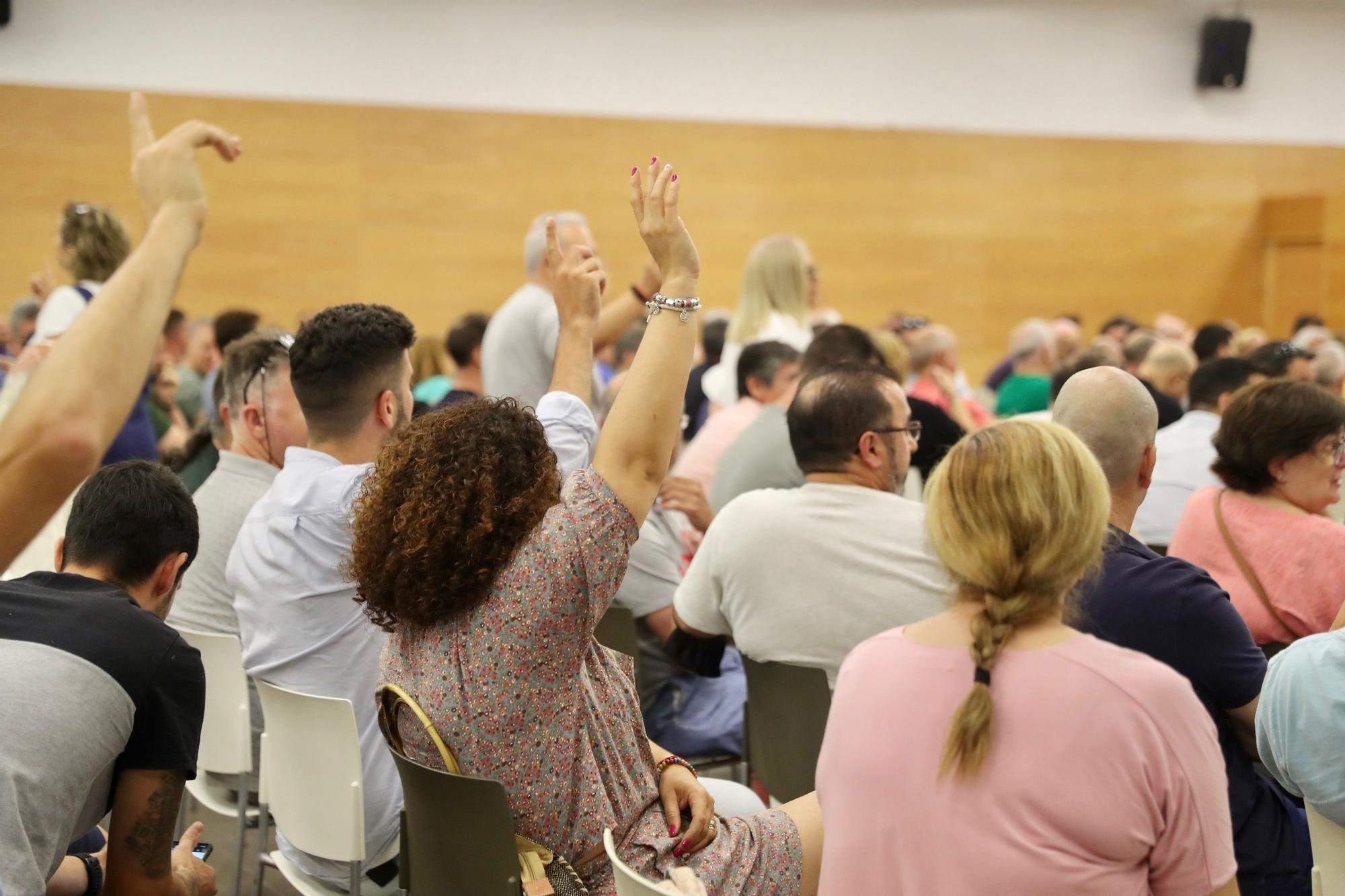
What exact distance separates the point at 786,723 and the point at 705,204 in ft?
29.0

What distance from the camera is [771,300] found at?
5.89 metres

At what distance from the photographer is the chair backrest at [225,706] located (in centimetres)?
261

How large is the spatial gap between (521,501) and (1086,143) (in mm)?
11455

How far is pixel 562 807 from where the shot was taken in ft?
5.97

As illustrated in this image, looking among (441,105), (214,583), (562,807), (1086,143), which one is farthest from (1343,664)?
(1086,143)

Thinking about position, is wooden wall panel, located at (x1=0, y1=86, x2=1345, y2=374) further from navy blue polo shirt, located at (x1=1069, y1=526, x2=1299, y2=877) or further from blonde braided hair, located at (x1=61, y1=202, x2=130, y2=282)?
navy blue polo shirt, located at (x1=1069, y1=526, x2=1299, y2=877)

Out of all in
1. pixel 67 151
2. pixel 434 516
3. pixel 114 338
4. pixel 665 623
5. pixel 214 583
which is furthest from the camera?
pixel 67 151

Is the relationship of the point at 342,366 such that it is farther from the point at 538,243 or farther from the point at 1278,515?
the point at 538,243

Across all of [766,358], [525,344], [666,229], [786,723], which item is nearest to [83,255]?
[525,344]

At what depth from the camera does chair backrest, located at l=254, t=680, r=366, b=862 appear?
2216mm

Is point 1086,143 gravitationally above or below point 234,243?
above

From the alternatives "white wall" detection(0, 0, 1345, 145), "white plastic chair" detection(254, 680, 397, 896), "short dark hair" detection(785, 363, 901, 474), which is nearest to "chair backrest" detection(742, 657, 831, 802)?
"short dark hair" detection(785, 363, 901, 474)

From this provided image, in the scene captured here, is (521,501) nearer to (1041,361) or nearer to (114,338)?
(114,338)

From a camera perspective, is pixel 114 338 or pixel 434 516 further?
pixel 434 516
